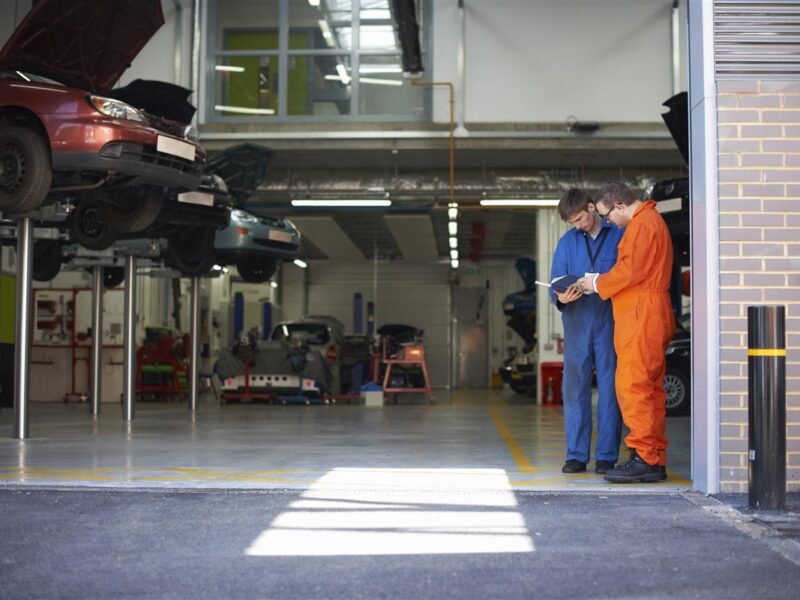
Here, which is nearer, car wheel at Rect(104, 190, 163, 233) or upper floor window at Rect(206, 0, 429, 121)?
car wheel at Rect(104, 190, 163, 233)

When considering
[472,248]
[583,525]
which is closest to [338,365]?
[472,248]

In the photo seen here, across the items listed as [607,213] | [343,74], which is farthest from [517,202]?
[607,213]

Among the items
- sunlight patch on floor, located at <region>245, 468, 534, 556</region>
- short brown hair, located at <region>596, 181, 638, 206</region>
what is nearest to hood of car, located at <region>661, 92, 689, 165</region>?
short brown hair, located at <region>596, 181, 638, 206</region>

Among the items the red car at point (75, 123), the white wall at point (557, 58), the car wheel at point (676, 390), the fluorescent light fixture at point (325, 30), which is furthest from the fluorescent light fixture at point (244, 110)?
the car wheel at point (676, 390)

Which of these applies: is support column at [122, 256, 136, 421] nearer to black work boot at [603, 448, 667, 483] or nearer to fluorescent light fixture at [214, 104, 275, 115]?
fluorescent light fixture at [214, 104, 275, 115]

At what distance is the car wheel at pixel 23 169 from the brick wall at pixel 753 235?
500 centimetres

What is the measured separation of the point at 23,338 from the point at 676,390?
687 cm

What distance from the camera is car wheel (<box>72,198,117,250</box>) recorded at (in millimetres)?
9563

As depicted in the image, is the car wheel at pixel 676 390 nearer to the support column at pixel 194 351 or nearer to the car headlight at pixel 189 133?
the support column at pixel 194 351

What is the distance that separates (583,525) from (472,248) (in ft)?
70.3

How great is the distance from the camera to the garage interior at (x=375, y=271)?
6195 mm

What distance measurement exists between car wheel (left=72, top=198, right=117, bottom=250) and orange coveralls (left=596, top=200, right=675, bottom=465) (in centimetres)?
593

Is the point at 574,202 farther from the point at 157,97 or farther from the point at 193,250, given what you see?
the point at 193,250

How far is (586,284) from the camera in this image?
5.13 meters
